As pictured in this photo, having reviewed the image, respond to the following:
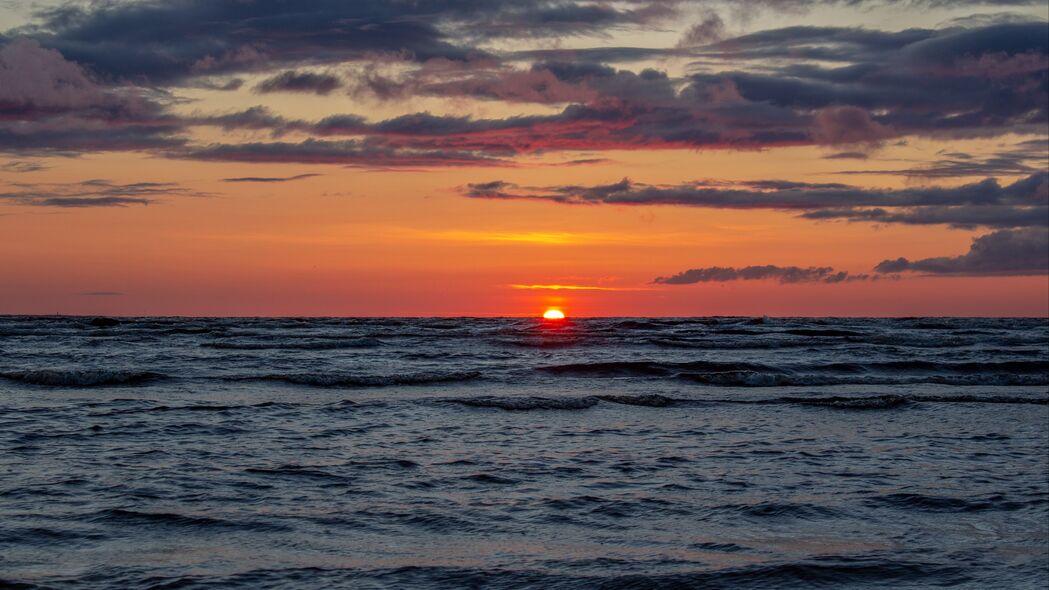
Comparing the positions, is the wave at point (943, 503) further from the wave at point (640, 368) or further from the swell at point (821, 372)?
the wave at point (640, 368)

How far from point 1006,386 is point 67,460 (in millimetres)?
26061

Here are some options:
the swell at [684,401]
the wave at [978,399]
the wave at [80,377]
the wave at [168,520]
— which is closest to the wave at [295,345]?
the wave at [80,377]

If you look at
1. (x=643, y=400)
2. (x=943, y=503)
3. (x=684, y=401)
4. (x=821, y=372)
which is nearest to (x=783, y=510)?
(x=943, y=503)

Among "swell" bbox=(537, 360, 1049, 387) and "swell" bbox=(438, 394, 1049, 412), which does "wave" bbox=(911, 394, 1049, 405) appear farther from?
"swell" bbox=(537, 360, 1049, 387)

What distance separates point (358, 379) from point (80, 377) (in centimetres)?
715

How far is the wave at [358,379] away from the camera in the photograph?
2545 cm

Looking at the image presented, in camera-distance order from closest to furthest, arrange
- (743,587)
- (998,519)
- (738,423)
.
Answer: (743,587), (998,519), (738,423)

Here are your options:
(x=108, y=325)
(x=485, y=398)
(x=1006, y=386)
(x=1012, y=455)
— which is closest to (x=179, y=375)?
(x=485, y=398)

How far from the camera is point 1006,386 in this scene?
2862cm

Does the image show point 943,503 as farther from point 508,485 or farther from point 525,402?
point 525,402

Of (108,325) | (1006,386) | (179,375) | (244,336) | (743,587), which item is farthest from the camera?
(108,325)

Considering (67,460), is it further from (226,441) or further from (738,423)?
(738,423)

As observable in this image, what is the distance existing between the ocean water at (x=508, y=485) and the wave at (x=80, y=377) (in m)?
0.12

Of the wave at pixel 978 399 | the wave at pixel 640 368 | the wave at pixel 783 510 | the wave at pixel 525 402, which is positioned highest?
the wave at pixel 640 368
